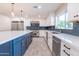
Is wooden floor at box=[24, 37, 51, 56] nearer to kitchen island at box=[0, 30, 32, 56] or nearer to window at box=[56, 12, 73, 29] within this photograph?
kitchen island at box=[0, 30, 32, 56]

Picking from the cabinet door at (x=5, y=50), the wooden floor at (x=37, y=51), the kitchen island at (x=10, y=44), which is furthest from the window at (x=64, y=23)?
the cabinet door at (x=5, y=50)

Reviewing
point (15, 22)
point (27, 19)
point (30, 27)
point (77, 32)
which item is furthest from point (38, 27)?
point (77, 32)

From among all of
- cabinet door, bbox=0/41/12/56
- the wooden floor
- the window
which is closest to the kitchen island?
cabinet door, bbox=0/41/12/56

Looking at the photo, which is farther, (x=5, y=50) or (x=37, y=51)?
(x=37, y=51)

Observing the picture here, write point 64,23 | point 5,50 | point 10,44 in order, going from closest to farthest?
point 5,50 < point 10,44 < point 64,23

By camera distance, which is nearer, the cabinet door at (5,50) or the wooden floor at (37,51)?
the cabinet door at (5,50)

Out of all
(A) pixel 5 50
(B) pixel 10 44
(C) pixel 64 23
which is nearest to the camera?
(A) pixel 5 50

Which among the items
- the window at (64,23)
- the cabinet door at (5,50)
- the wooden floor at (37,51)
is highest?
the window at (64,23)

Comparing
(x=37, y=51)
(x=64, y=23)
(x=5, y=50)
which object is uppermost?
(x=64, y=23)

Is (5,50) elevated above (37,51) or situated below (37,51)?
above

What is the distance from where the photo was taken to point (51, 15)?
8141mm

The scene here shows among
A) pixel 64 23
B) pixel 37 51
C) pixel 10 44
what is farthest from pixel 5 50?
pixel 64 23

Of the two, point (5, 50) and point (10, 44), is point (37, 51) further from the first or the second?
point (5, 50)

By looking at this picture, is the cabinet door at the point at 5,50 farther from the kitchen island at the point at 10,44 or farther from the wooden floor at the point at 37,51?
the wooden floor at the point at 37,51
